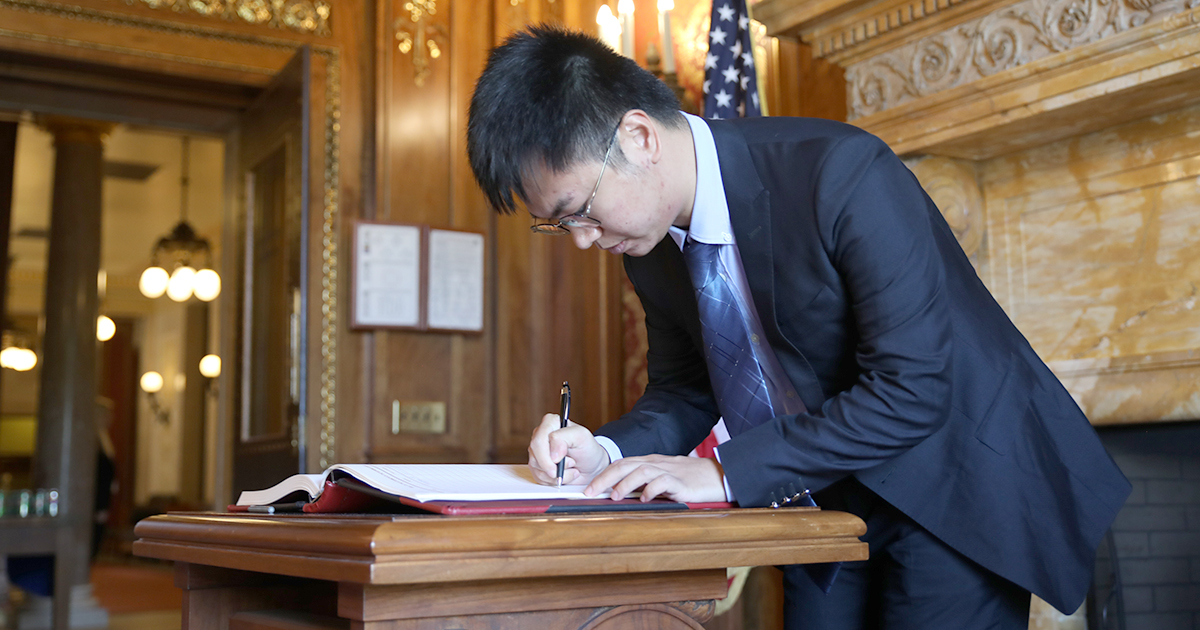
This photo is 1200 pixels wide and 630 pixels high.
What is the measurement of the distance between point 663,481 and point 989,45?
188 centimetres

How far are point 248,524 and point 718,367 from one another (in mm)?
667

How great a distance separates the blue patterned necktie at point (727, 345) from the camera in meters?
1.38

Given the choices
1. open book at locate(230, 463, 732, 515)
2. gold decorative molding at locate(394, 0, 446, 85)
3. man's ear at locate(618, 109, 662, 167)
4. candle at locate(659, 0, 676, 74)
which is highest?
gold decorative molding at locate(394, 0, 446, 85)

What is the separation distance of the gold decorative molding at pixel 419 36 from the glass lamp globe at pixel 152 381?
12734 mm

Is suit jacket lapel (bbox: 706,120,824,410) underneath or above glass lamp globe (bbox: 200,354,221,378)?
underneath

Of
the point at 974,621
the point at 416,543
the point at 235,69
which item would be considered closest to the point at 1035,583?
the point at 974,621

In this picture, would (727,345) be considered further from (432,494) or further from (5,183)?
(5,183)

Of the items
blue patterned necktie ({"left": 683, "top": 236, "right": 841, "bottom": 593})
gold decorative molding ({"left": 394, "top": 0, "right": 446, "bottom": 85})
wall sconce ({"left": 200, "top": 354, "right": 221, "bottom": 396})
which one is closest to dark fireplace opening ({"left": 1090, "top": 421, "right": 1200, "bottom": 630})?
blue patterned necktie ({"left": 683, "top": 236, "right": 841, "bottom": 593})

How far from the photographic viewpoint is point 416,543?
0.81 m

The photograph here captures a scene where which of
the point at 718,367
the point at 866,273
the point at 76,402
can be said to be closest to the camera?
the point at 866,273

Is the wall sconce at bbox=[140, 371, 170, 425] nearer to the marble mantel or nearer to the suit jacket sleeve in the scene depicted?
the marble mantel

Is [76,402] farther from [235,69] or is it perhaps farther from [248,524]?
[248,524]

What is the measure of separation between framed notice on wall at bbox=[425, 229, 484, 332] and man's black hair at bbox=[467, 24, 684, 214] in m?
3.11

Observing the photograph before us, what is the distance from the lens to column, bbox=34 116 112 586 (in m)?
7.34
